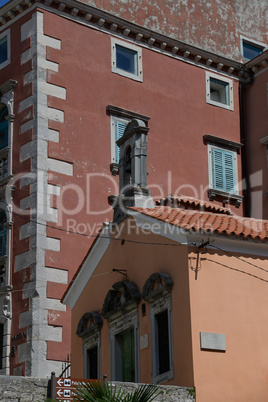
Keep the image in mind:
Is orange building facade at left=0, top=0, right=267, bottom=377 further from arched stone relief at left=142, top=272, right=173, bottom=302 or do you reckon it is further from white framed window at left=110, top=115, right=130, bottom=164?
arched stone relief at left=142, top=272, right=173, bottom=302

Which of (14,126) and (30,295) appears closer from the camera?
(30,295)

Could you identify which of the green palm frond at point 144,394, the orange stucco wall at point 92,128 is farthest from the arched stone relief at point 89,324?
the green palm frond at point 144,394

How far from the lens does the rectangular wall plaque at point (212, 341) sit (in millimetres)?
19344

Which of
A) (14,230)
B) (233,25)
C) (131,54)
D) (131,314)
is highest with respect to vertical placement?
(233,25)

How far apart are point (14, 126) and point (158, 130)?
4.95 meters

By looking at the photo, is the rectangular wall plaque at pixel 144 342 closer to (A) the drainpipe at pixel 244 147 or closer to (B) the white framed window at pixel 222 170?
(B) the white framed window at pixel 222 170

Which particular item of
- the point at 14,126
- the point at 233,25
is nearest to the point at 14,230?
the point at 14,126

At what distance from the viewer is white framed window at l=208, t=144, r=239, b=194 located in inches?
1256

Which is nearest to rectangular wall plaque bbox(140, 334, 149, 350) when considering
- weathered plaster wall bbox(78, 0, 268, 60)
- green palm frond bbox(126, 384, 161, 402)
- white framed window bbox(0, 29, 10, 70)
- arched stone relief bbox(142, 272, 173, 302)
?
arched stone relief bbox(142, 272, 173, 302)

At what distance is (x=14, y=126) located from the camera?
95.0 ft

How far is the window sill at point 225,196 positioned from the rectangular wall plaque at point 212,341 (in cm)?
1214

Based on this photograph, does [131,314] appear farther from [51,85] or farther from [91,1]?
[91,1]

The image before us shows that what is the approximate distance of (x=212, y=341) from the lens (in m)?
19.4

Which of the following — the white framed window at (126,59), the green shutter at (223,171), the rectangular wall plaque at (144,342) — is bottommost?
the rectangular wall plaque at (144,342)
